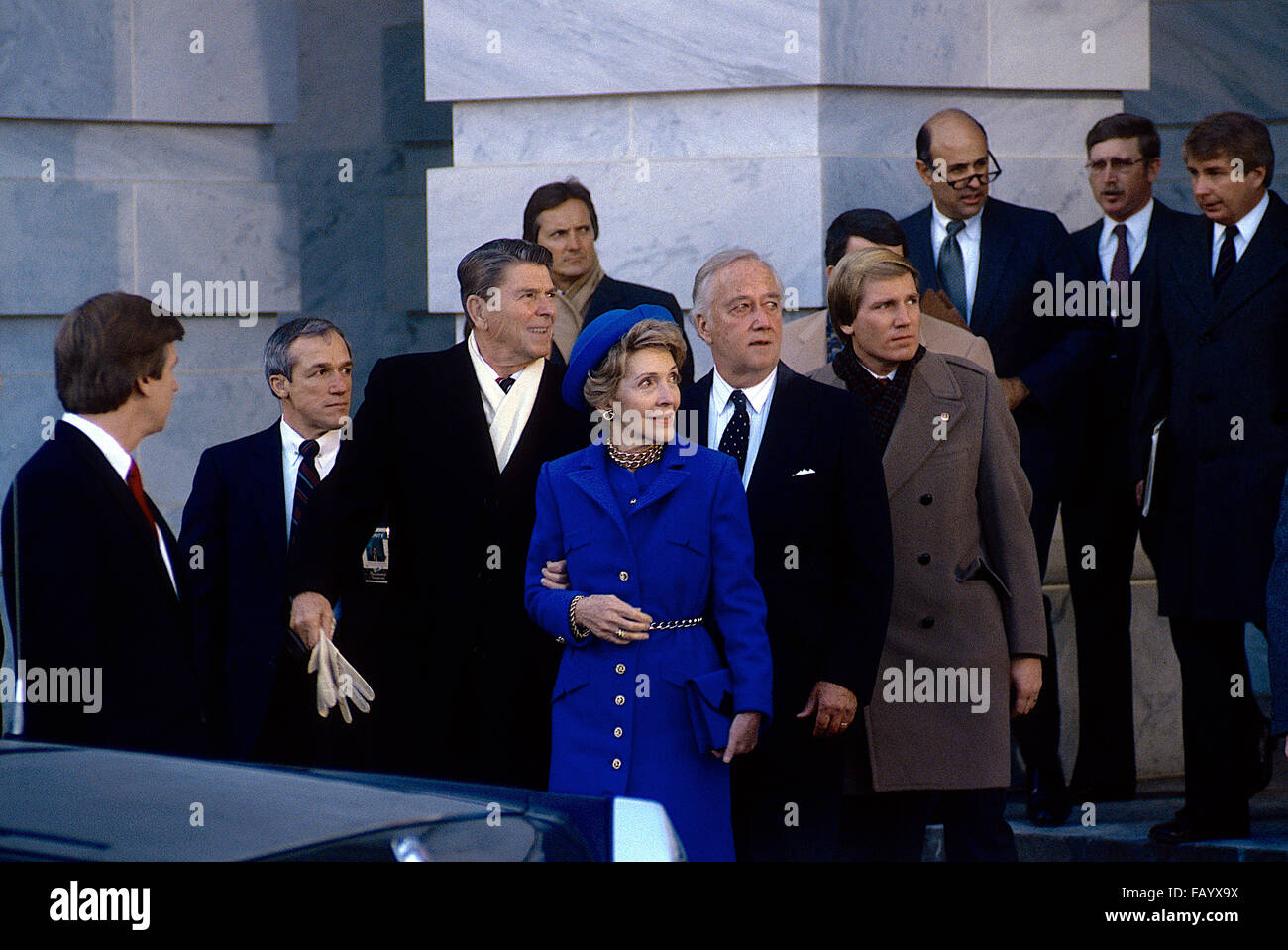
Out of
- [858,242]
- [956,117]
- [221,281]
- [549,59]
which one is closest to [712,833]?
[858,242]

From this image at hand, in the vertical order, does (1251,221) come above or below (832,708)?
above

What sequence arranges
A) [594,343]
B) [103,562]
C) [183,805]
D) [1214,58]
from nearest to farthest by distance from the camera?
1. [183,805]
2. [103,562]
3. [594,343]
4. [1214,58]

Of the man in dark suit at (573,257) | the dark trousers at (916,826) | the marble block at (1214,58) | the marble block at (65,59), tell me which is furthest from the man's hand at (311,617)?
the marble block at (1214,58)

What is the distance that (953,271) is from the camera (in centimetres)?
701

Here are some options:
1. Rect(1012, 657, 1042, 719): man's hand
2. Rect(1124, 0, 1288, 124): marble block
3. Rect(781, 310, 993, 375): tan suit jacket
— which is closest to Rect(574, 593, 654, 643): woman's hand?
Rect(1012, 657, 1042, 719): man's hand

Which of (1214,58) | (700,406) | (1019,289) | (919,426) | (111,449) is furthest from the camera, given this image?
(1214,58)

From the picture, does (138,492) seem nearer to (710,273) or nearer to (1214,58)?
(710,273)

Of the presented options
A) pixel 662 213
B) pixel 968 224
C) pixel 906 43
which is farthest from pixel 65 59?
pixel 968 224

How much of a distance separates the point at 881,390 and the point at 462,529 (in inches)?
51.3

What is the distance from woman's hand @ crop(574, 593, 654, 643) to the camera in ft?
15.6

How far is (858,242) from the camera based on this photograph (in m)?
6.60

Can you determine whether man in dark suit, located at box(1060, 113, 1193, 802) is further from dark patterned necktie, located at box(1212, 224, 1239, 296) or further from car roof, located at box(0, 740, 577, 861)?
car roof, located at box(0, 740, 577, 861)

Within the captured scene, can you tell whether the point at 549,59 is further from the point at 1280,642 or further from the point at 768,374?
the point at 1280,642

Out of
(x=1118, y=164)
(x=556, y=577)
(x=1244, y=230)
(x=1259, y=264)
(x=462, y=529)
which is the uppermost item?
→ (x=1118, y=164)
